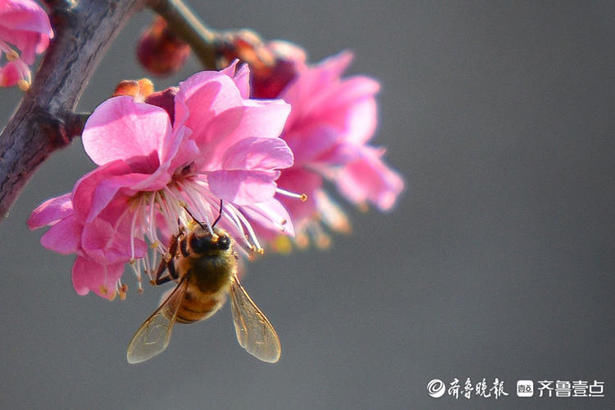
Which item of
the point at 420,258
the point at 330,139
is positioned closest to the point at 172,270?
the point at 330,139

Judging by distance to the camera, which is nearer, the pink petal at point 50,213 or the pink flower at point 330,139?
the pink petal at point 50,213

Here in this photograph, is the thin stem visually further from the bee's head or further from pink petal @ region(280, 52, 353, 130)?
the bee's head

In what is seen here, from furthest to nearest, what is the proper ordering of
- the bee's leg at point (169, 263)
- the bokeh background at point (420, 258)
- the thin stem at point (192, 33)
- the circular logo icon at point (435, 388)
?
the bokeh background at point (420, 258), the circular logo icon at point (435, 388), the thin stem at point (192, 33), the bee's leg at point (169, 263)

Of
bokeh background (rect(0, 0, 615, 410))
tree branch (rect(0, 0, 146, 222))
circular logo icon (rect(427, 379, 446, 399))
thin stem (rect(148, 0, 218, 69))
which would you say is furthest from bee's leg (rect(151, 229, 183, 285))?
circular logo icon (rect(427, 379, 446, 399))

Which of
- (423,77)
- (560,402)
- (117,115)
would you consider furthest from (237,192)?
(423,77)

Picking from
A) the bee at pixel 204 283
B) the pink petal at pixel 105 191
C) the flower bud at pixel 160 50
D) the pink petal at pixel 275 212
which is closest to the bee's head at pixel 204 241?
the bee at pixel 204 283

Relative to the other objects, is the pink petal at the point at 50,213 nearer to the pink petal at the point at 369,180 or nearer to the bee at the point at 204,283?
the bee at the point at 204,283
